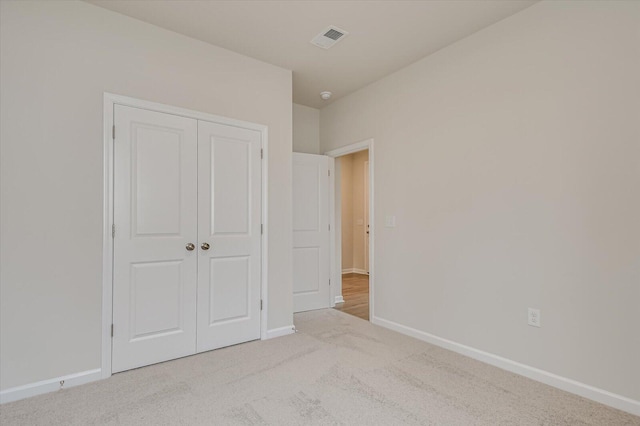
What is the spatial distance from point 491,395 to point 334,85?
331 cm

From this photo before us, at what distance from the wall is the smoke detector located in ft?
5.21

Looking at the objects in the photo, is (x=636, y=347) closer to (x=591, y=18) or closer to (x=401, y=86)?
(x=591, y=18)

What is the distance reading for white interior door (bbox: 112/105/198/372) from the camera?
2459 millimetres

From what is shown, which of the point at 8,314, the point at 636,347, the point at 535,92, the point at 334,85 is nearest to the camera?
the point at 636,347

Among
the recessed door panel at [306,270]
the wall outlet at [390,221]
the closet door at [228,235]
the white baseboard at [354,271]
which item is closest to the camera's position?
the closet door at [228,235]

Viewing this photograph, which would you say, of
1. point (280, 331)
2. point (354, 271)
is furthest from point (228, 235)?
point (354, 271)

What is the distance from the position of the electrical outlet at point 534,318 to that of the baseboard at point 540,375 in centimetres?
31

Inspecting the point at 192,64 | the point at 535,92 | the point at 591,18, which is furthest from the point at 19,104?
the point at 591,18

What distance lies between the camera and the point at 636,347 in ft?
6.32

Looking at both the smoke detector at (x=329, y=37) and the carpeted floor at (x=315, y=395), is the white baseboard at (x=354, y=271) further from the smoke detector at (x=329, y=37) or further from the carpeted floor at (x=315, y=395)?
the smoke detector at (x=329, y=37)

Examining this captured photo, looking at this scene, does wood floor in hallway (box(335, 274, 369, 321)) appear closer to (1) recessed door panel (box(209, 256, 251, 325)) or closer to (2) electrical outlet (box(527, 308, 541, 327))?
(1) recessed door panel (box(209, 256, 251, 325))

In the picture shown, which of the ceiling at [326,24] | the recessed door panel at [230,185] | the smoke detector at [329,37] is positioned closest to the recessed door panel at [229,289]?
the recessed door panel at [230,185]

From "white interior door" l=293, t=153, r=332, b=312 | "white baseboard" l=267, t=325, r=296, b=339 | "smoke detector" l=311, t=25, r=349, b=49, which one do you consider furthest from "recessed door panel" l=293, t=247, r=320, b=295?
"smoke detector" l=311, t=25, r=349, b=49

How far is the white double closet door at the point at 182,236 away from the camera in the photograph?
2482mm
